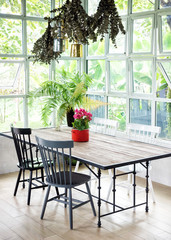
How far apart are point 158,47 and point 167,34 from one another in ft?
0.74

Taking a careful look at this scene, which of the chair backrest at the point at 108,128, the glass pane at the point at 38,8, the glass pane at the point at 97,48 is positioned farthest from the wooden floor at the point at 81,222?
the glass pane at the point at 38,8

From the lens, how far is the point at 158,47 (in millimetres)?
5035

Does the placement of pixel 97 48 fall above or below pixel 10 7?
below

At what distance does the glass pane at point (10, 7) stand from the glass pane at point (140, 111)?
2.20 meters

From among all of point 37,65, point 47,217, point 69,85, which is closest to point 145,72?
point 69,85

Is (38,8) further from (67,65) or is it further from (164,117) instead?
(164,117)

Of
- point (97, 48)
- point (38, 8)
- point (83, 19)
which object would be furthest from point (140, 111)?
point (83, 19)

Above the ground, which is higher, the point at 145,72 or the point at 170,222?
the point at 145,72

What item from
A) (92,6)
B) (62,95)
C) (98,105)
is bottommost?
(98,105)

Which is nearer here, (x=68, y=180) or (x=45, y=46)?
(x=45, y=46)

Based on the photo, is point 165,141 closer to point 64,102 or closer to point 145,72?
point 145,72

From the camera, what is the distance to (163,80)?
5035mm

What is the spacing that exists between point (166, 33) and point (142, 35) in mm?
469

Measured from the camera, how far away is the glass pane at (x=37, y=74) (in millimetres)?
5875
